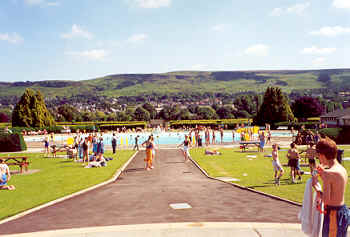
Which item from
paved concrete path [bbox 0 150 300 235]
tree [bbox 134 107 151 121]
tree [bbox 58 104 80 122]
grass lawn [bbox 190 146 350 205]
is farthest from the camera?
tree [bbox 58 104 80 122]

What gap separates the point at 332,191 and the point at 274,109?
70.2 m

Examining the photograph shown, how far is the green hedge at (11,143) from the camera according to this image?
1433 inches

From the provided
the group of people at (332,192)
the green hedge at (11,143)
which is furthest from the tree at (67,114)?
the group of people at (332,192)

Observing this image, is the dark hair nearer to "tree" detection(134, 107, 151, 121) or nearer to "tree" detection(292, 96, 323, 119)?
"tree" detection(292, 96, 323, 119)

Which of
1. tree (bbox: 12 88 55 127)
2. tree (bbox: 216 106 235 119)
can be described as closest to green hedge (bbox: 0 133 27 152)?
tree (bbox: 12 88 55 127)

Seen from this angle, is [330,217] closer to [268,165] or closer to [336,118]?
[268,165]

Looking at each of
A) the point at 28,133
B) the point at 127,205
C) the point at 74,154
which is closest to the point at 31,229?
the point at 127,205

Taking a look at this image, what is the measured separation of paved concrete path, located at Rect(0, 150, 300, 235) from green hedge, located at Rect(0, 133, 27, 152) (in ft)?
83.3

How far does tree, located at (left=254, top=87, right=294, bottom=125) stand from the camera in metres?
72.6

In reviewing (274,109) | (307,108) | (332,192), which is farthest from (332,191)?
(307,108)

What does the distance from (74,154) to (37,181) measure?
9907mm

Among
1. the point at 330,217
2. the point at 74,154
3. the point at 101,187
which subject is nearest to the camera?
the point at 330,217

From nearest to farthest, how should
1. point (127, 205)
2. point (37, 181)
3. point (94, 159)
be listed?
1. point (127, 205)
2. point (37, 181)
3. point (94, 159)

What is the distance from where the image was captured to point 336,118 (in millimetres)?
66812
